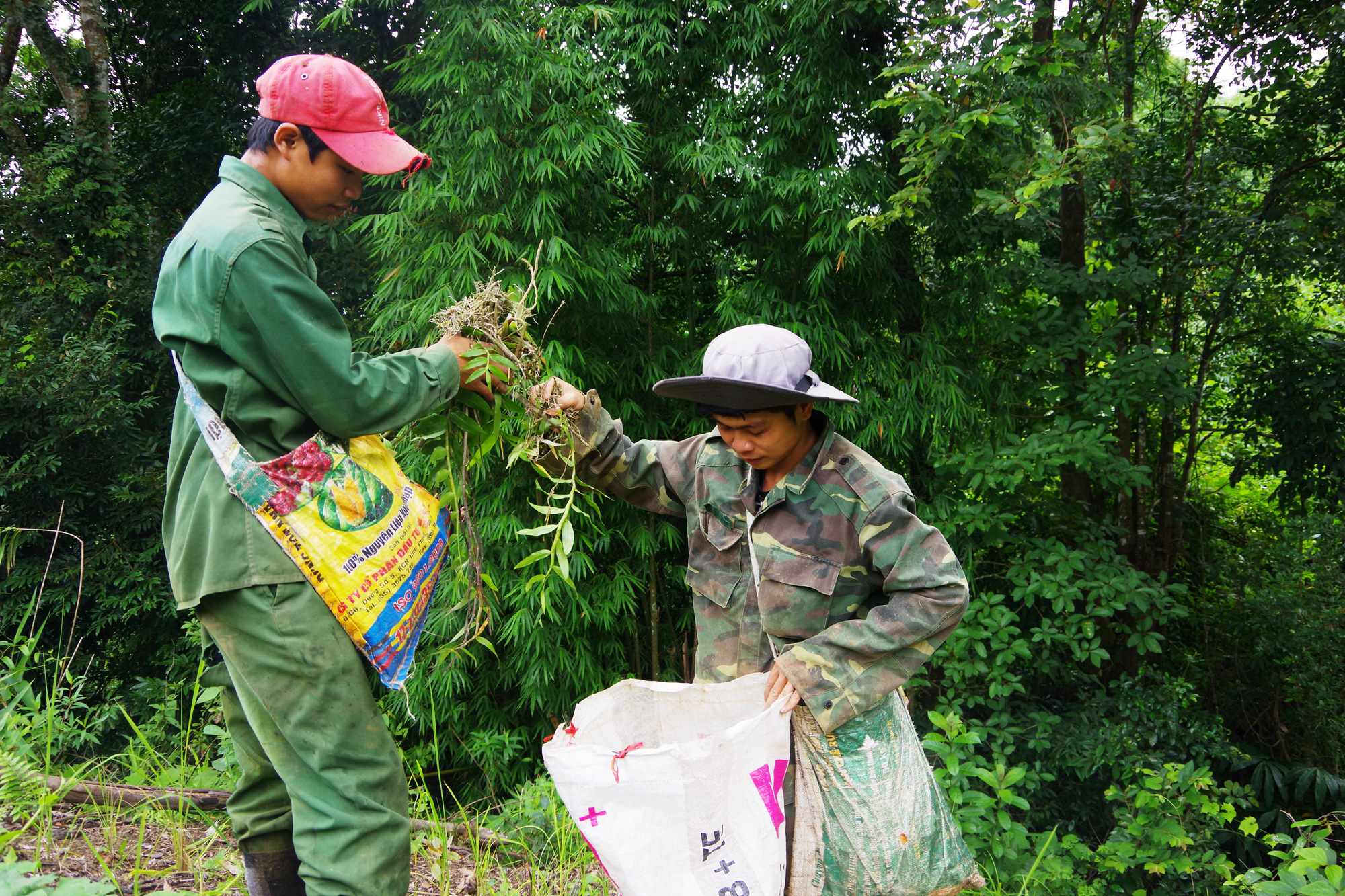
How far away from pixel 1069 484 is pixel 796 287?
2.24 meters

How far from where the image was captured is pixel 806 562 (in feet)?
6.03

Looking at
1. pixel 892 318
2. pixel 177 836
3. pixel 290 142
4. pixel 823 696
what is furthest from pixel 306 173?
pixel 892 318

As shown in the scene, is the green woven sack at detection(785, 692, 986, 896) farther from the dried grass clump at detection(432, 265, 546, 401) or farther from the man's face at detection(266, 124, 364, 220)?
the man's face at detection(266, 124, 364, 220)

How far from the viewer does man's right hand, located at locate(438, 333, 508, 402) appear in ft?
5.94

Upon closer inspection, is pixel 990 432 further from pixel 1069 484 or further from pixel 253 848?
pixel 253 848

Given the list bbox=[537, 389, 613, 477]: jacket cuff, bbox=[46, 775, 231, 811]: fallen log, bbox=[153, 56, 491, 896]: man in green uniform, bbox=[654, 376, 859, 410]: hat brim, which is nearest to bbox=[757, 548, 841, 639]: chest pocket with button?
bbox=[654, 376, 859, 410]: hat brim

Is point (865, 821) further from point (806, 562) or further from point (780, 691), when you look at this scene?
point (806, 562)

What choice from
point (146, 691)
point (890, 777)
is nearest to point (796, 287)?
point (890, 777)

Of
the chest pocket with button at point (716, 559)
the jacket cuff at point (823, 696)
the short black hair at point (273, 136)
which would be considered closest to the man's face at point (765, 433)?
the chest pocket with button at point (716, 559)

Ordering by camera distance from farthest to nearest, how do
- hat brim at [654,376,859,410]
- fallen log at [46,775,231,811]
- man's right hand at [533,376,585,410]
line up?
1. fallen log at [46,775,231,811]
2. man's right hand at [533,376,585,410]
3. hat brim at [654,376,859,410]

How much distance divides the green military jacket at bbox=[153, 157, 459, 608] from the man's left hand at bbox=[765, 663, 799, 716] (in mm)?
897

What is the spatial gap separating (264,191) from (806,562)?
1.25 m

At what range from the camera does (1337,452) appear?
4.98 meters

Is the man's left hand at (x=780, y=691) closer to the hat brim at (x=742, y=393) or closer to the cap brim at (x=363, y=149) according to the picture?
the hat brim at (x=742, y=393)
